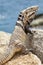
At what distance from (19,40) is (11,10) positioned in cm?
345

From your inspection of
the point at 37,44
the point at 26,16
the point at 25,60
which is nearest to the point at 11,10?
the point at 26,16

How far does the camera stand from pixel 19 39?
12.5 feet

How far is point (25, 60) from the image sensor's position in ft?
11.2

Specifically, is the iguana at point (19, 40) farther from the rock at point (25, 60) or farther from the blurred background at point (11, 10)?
the blurred background at point (11, 10)

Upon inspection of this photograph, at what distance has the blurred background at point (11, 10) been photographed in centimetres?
660

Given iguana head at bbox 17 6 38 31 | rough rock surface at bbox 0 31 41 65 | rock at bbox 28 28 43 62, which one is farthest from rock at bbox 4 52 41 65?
iguana head at bbox 17 6 38 31

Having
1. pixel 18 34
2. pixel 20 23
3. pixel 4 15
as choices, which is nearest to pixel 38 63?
pixel 18 34

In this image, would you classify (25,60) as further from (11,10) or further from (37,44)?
(11,10)

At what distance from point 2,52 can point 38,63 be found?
0.58 meters

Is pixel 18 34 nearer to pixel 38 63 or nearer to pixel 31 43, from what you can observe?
pixel 31 43

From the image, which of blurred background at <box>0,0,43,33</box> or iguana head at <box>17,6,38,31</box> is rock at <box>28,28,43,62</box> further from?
blurred background at <box>0,0,43,33</box>

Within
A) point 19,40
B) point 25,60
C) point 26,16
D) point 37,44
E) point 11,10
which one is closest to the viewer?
point 25,60

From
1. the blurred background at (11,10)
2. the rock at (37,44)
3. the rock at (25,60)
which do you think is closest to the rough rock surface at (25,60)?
the rock at (25,60)

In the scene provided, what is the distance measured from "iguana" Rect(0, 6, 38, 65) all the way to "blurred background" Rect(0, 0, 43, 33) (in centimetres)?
236
